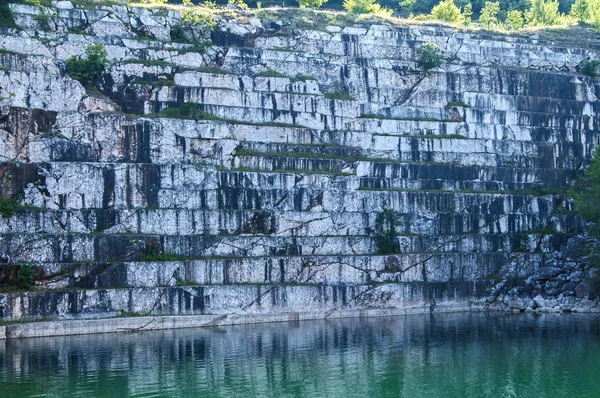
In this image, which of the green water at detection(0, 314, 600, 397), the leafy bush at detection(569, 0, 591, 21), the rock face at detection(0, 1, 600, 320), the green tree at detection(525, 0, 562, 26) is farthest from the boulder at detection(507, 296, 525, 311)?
the green tree at detection(525, 0, 562, 26)

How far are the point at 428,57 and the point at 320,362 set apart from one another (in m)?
26.0

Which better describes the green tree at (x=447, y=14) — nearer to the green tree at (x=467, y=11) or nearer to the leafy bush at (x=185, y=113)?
the green tree at (x=467, y=11)

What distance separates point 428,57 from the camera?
4650 centimetres

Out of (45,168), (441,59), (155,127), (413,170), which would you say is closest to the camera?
(45,168)

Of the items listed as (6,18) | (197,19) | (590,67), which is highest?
(197,19)

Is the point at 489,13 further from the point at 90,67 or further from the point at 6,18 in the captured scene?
the point at 6,18

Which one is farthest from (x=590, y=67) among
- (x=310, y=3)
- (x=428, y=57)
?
(x=310, y=3)

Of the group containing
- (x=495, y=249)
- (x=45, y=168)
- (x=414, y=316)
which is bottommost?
(x=414, y=316)

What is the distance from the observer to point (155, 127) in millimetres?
37969

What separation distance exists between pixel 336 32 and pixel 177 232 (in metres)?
19.5

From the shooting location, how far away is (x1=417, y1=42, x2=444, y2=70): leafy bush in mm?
46562

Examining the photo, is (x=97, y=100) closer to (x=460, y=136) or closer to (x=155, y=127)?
(x=155, y=127)

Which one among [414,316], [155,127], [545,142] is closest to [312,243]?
[414,316]

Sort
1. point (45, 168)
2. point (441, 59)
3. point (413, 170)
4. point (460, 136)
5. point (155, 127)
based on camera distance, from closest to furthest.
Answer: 1. point (45, 168)
2. point (155, 127)
3. point (413, 170)
4. point (460, 136)
5. point (441, 59)
